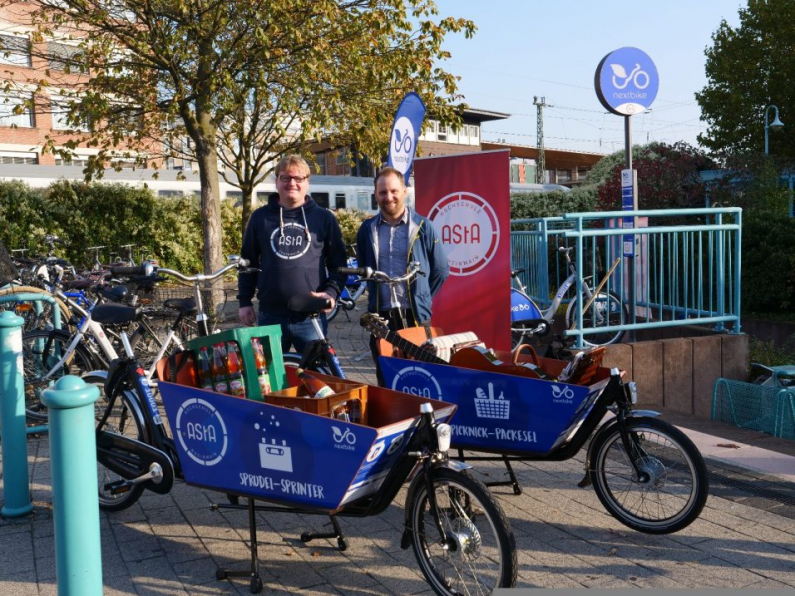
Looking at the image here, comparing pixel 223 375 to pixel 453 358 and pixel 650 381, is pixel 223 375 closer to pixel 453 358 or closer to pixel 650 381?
pixel 453 358

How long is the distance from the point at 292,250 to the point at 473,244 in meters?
2.02

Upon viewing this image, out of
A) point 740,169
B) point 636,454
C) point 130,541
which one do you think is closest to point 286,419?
point 130,541

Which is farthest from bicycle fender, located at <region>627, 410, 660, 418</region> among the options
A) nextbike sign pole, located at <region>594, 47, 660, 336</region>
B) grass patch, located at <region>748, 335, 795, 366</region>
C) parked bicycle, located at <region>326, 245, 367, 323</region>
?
grass patch, located at <region>748, 335, 795, 366</region>

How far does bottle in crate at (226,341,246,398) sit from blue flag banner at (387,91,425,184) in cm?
295

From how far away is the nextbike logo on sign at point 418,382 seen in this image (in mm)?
4059

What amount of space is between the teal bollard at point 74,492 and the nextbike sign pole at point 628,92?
5625 millimetres

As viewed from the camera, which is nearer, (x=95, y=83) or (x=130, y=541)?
(x=130, y=541)

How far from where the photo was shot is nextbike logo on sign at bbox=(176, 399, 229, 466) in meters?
3.47

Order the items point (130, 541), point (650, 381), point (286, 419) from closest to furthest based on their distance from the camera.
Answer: point (286, 419) → point (130, 541) → point (650, 381)

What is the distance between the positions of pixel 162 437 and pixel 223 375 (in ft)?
2.05

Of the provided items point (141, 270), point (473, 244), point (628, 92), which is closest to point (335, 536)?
point (141, 270)

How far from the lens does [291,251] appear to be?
493 centimetres

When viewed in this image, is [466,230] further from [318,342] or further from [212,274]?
[212,274]

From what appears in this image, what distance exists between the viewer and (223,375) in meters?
3.87
